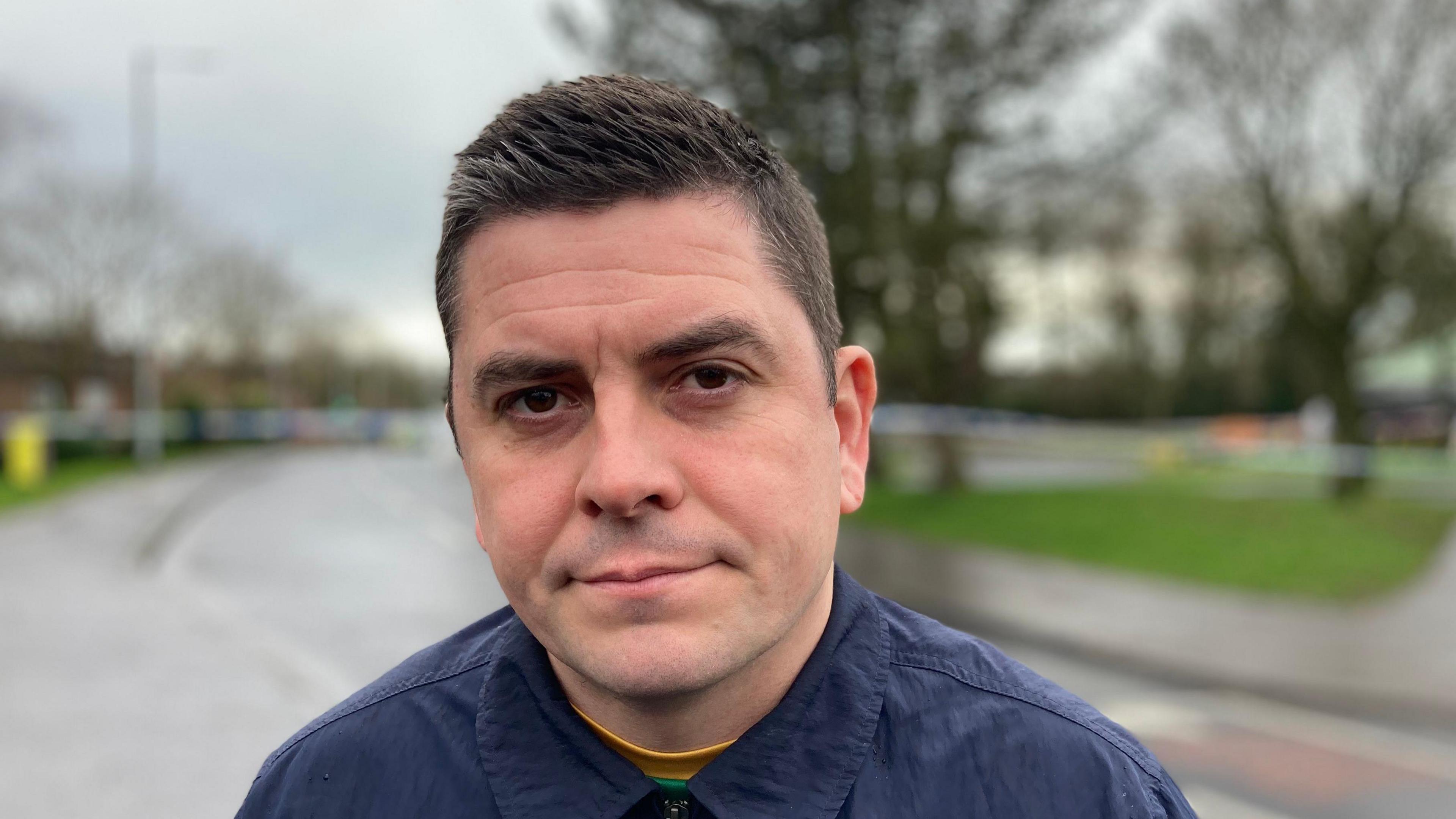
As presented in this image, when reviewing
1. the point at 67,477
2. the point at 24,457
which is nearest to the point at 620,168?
the point at 24,457

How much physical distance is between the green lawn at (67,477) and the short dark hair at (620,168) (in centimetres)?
1939

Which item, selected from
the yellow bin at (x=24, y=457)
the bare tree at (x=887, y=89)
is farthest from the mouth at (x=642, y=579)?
the yellow bin at (x=24, y=457)

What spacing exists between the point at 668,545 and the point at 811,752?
334 millimetres

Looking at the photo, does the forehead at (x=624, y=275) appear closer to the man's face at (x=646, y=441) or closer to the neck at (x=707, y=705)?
the man's face at (x=646, y=441)

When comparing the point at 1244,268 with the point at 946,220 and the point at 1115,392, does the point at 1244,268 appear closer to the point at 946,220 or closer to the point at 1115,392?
the point at 946,220

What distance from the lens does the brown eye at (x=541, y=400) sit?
5.04 feet

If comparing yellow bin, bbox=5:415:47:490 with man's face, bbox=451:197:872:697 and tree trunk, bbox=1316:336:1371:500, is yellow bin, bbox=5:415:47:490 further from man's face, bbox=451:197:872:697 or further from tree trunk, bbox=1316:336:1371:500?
man's face, bbox=451:197:872:697

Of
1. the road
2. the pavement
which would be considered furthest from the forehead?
the pavement

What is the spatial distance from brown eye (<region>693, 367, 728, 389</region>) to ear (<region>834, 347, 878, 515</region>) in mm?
275

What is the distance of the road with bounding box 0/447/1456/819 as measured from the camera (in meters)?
6.09

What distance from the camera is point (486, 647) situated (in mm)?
1756

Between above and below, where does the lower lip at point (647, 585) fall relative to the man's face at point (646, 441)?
below

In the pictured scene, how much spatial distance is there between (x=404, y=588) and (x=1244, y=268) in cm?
1688

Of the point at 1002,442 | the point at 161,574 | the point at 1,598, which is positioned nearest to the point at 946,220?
the point at 161,574
